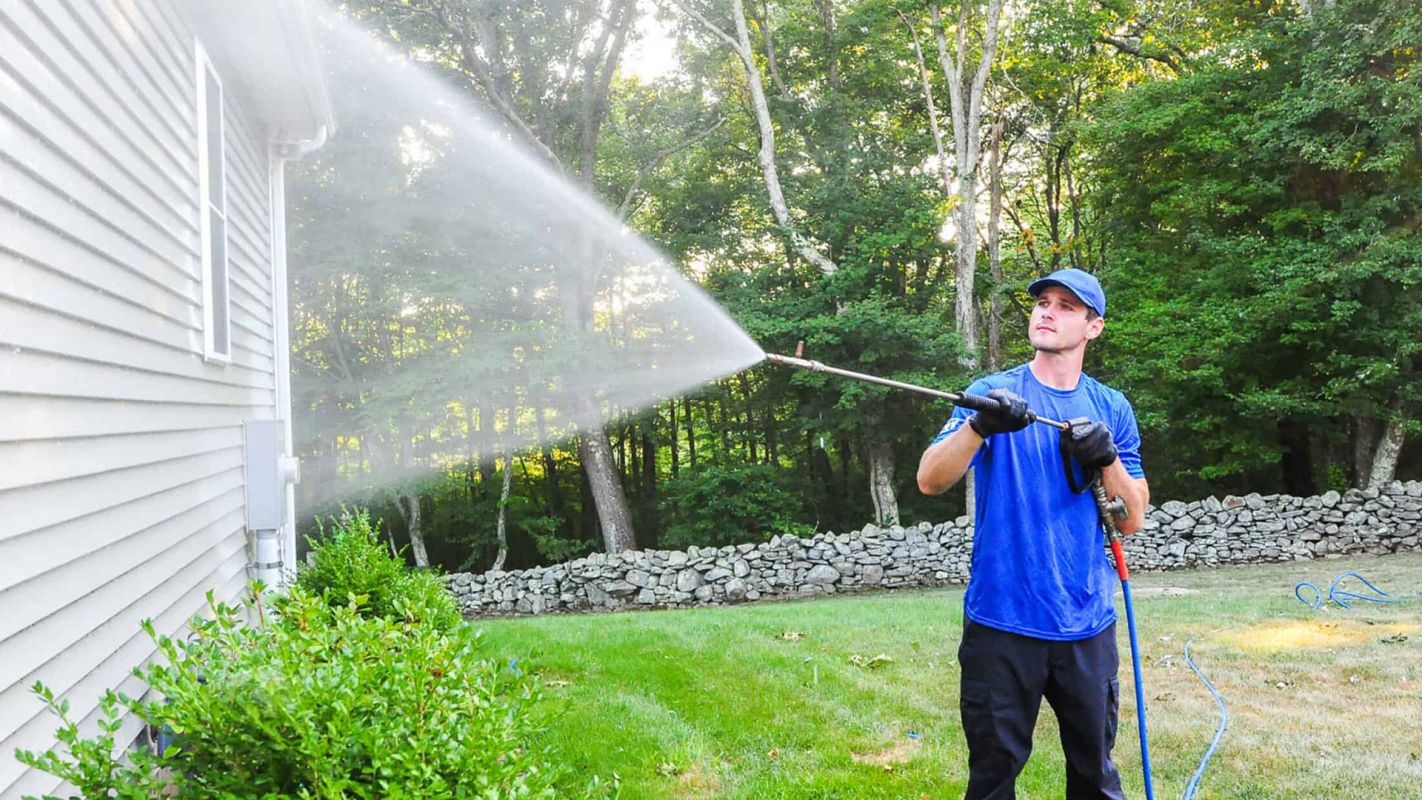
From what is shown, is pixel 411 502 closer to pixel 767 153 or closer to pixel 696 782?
pixel 767 153

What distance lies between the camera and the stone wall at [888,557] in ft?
41.5

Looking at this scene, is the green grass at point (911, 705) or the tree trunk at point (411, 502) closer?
the green grass at point (911, 705)

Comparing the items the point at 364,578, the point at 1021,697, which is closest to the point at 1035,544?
the point at 1021,697

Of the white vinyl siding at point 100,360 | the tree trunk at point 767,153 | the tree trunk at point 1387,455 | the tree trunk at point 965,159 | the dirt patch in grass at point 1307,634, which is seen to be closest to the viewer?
the white vinyl siding at point 100,360

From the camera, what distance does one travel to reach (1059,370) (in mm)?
2891

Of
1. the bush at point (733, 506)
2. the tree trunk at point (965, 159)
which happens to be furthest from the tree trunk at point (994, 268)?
the bush at point (733, 506)

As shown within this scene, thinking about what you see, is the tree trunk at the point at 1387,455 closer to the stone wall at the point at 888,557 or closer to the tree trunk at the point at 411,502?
the stone wall at the point at 888,557

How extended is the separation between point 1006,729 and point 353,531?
159 inches

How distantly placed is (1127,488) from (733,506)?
42.3 ft

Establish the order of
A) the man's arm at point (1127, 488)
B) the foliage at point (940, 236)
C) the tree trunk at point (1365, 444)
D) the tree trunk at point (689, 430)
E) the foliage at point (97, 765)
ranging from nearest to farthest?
1. the foliage at point (97, 765)
2. the man's arm at point (1127, 488)
3. the foliage at point (940, 236)
4. the tree trunk at point (1365, 444)
5. the tree trunk at point (689, 430)

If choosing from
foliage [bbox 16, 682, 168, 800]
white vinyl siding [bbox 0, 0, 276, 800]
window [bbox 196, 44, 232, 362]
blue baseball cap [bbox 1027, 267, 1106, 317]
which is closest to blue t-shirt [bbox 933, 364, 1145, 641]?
blue baseball cap [bbox 1027, 267, 1106, 317]

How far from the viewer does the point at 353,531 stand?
214 inches

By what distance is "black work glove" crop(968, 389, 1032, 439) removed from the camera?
2475 millimetres

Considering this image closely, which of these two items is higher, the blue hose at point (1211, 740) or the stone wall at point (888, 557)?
the blue hose at point (1211, 740)
